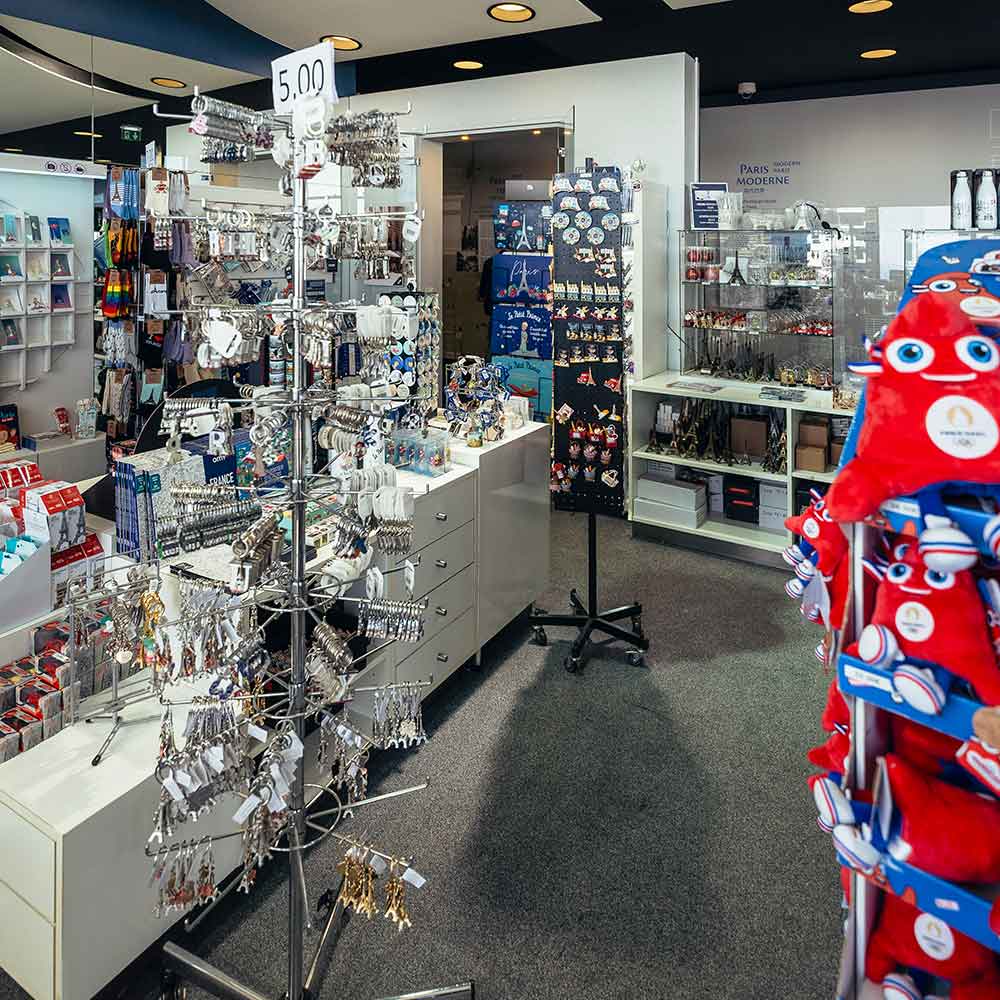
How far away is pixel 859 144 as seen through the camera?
7.05 meters

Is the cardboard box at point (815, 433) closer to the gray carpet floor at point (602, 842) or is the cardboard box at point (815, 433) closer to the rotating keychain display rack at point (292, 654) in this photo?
the gray carpet floor at point (602, 842)

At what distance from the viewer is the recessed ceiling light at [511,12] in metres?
4.39

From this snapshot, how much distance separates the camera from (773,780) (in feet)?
9.07

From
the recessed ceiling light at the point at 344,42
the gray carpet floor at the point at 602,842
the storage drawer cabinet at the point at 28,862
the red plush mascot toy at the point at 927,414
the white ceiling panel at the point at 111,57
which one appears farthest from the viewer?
the recessed ceiling light at the point at 344,42

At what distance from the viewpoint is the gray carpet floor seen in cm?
202

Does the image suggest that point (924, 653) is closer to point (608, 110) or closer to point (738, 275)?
point (738, 275)

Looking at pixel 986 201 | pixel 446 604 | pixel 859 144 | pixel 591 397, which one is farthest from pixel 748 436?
pixel 859 144

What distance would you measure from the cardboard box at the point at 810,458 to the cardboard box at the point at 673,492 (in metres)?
0.64

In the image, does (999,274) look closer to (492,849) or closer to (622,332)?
(492,849)

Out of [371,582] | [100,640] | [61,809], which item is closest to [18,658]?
[100,640]

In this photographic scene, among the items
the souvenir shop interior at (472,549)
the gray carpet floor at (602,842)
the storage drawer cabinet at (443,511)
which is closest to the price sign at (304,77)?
the souvenir shop interior at (472,549)

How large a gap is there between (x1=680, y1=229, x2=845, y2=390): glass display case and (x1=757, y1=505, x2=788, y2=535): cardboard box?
762 mm

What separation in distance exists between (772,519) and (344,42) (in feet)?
12.9

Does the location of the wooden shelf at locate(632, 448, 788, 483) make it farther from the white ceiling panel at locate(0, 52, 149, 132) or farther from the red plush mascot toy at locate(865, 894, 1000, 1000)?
the red plush mascot toy at locate(865, 894, 1000, 1000)
